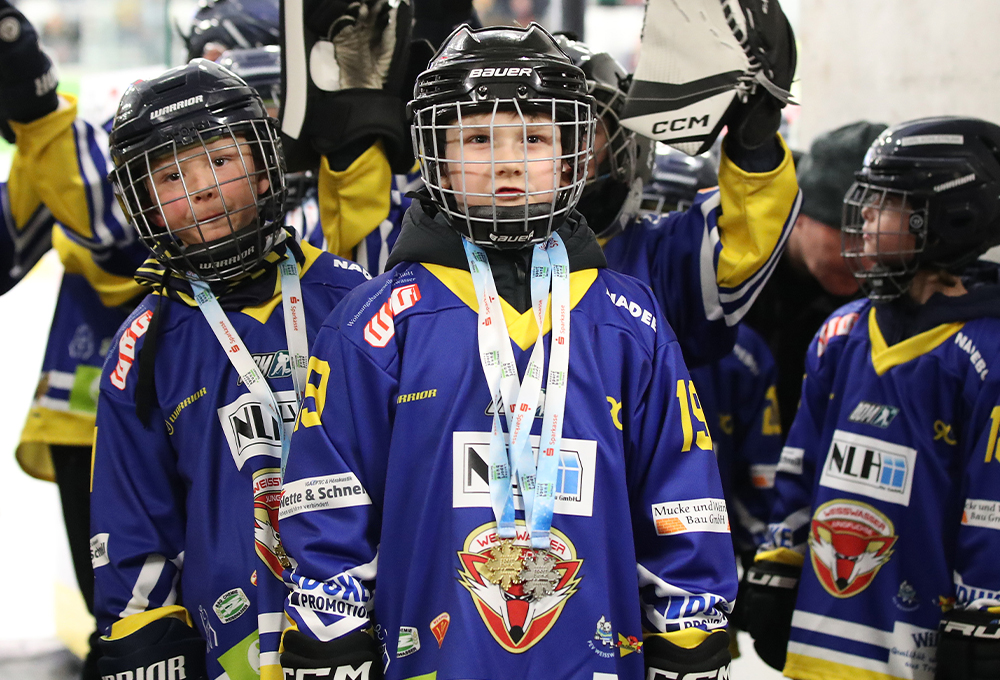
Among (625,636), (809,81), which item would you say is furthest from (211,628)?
(809,81)

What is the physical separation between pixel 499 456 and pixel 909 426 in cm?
118

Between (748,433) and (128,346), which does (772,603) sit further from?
(128,346)

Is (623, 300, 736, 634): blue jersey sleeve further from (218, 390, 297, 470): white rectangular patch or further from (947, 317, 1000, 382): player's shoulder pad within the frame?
(947, 317, 1000, 382): player's shoulder pad

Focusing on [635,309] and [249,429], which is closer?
[635,309]

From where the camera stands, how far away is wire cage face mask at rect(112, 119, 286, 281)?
5.83 feet

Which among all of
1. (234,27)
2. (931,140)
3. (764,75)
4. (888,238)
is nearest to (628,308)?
(764,75)

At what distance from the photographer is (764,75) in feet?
6.02

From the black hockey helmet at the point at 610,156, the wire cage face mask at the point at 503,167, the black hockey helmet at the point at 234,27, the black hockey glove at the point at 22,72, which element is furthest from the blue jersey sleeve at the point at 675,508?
the black hockey helmet at the point at 234,27

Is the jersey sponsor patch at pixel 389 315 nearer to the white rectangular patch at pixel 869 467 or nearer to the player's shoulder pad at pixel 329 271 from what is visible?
the player's shoulder pad at pixel 329 271

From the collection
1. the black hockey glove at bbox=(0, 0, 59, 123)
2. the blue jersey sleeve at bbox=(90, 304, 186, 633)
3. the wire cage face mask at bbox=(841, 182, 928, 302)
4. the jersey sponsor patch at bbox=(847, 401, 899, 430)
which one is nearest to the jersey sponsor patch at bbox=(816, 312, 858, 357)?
the wire cage face mask at bbox=(841, 182, 928, 302)

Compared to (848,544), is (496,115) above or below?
above

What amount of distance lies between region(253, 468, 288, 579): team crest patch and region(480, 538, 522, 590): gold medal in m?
0.44

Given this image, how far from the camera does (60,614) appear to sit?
3.78m

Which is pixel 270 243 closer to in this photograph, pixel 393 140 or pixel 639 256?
pixel 393 140
